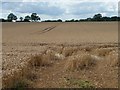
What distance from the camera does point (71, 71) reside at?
12.2 meters

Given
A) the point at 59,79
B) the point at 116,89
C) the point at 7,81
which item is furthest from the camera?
the point at 59,79

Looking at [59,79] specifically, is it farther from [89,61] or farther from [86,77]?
[89,61]

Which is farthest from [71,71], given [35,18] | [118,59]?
[35,18]

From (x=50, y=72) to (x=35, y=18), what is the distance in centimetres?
5792

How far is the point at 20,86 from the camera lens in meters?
9.48

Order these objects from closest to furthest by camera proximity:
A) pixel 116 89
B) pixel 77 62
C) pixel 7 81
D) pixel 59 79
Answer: pixel 7 81 → pixel 116 89 → pixel 59 79 → pixel 77 62

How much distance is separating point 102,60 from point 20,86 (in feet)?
18.6

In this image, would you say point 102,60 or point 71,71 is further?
point 102,60

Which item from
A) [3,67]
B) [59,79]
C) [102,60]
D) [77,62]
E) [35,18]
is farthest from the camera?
[35,18]

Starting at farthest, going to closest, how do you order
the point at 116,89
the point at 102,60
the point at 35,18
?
the point at 35,18 < the point at 102,60 < the point at 116,89

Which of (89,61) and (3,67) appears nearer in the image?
(3,67)

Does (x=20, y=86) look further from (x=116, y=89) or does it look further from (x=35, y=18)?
(x=35, y=18)

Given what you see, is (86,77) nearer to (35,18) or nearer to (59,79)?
(59,79)

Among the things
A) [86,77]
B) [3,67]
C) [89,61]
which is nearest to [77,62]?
[89,61]
